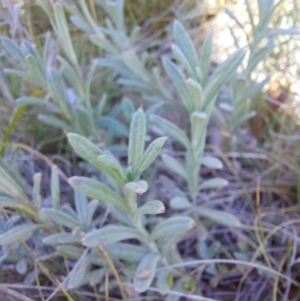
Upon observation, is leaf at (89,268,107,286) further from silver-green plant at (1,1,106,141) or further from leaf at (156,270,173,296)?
silver-green plant at (1,1,106,141)

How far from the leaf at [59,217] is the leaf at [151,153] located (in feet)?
0.72

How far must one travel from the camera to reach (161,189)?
1191mm

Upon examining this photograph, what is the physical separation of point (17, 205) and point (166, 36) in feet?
3.11

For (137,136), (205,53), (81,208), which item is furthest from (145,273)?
(205,53)

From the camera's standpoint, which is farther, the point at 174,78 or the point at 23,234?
the point at 174,78

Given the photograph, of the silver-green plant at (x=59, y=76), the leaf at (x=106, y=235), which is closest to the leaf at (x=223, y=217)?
the leaf at (x=106, y=235)

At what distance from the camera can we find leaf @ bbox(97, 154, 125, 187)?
0.60m

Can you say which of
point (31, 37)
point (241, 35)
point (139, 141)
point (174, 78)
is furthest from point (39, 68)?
point (241, 35)

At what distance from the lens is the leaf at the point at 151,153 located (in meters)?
0.61

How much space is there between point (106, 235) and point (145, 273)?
0.12 metres

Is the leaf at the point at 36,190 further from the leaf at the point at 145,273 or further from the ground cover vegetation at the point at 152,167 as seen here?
the leaf at the point at 145,273

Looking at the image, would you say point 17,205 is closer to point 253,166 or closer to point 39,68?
point 39,68

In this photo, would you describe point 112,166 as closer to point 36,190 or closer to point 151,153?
point 151,153

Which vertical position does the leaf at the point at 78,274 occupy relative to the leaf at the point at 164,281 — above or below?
above
